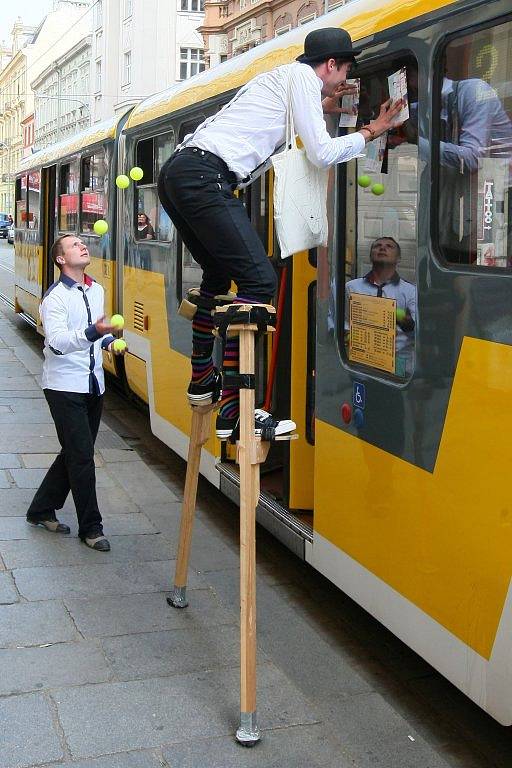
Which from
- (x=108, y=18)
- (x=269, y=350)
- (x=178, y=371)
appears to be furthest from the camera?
(x=108, y=18)

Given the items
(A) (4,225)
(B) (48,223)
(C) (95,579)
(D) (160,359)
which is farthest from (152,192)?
(A) (4,225)

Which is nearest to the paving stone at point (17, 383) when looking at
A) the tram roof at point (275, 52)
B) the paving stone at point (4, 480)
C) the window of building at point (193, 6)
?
the paving stone at point (4, 480)

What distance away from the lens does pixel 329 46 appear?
3654mm

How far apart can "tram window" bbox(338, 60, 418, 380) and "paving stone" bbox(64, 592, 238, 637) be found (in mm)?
1483

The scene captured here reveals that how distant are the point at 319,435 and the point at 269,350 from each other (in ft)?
4.06

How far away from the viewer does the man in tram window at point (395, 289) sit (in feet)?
12.5

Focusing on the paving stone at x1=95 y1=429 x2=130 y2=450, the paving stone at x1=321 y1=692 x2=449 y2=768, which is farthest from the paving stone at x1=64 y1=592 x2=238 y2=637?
the paving stone at x1=95 y1=429 x2=130 y2=450

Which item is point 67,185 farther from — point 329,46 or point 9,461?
point 329,46

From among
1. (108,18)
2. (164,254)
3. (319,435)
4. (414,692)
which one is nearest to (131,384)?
(164,254)

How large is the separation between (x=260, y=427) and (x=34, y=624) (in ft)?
5.52

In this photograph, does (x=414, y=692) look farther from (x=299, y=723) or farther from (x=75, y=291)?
(x=75, y=291)

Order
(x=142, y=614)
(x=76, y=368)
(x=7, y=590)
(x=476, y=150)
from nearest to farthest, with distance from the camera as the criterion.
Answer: (x=476, y=150)
(x=142, y=614)
(x=7, y=590)
(x=76, y=368)

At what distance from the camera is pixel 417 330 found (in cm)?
371

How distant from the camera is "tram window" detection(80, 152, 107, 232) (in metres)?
10.3
